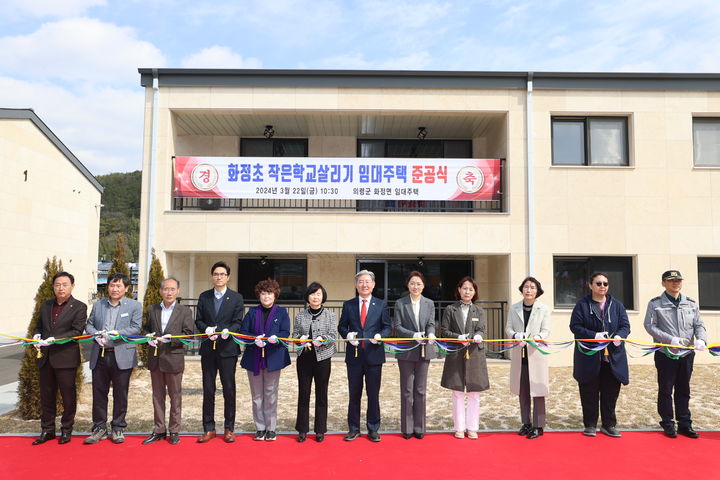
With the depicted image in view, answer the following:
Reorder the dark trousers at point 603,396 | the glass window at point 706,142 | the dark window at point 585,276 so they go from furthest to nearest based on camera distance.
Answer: the glass window at point 706,142 → the dark window at point 585,276 → the dark trousers at point 603,396

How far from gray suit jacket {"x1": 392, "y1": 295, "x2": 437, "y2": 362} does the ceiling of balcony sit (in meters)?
7.11

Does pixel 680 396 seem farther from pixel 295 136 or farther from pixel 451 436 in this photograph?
pixel 295 136

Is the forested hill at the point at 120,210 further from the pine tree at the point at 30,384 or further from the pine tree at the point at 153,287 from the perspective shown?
the pine tree at the point at 30,384

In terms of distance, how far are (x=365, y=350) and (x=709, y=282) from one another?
10.1 m

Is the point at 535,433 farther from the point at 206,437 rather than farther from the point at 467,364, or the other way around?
the point at 206,437

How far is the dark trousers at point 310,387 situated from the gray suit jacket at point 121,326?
1.91 metres

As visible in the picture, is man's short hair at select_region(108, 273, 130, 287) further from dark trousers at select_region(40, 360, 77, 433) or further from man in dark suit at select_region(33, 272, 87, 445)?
dark trousers at select_region(40, 360, 77, 433)

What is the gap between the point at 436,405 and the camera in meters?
7.48

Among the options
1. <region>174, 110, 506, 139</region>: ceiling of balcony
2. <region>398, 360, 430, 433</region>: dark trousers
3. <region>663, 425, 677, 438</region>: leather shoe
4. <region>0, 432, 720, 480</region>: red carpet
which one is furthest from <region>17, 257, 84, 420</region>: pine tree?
<region>663, 425, 677, 438</region>: leather shoe

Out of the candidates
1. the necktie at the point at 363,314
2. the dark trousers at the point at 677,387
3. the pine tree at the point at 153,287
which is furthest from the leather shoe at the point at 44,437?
the dark trousers at the point at 677,387

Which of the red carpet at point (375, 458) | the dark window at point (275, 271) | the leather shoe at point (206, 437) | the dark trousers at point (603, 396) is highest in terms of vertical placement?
the dark window at point (275, 271)

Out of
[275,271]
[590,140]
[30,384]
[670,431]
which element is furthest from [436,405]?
[590,140]

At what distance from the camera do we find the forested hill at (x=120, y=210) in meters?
78.4

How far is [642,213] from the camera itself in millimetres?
11438
